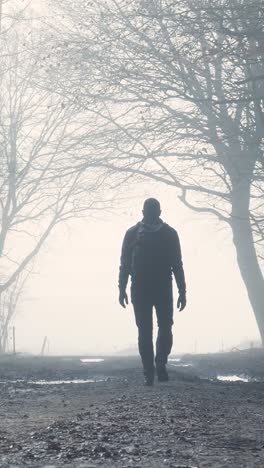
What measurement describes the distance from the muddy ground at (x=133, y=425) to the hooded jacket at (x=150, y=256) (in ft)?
4.21

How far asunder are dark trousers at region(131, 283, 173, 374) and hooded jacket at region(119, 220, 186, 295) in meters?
0.10

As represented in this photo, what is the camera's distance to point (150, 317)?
33.7 feet

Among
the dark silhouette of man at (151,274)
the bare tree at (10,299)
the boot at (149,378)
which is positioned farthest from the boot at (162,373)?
the bare tree at (10,299)

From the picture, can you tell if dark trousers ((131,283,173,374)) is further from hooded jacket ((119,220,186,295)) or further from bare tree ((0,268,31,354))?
bare tree ((0,268,31,354))

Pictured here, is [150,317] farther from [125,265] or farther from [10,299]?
[10,299]

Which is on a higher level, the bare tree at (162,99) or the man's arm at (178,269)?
the bare tree at (162,99)

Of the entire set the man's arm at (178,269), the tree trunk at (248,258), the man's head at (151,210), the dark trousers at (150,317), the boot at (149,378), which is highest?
the tree trunk at (248,258)

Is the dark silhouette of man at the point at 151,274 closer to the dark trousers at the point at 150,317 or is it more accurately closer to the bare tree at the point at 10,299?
the dark trousers at the point at 150,317

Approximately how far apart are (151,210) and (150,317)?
1.31 m

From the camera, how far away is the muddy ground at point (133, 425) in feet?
16.1

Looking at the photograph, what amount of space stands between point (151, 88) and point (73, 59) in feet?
7.83

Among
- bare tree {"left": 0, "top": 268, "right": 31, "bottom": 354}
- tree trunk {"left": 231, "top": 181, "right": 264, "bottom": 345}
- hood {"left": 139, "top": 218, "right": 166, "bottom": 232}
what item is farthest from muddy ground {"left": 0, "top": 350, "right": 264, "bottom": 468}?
bare tree {"left": 0, "top": 268, "right": 31, "bottom": 354}

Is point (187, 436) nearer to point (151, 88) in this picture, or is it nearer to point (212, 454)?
point (212, 454)

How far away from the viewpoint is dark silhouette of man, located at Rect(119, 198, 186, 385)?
10.2 meters
